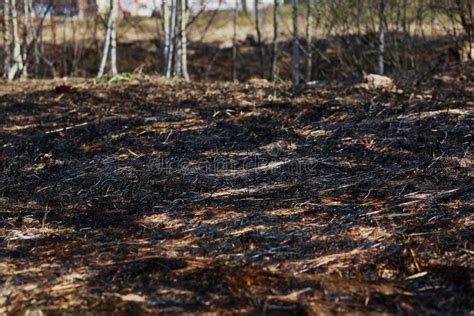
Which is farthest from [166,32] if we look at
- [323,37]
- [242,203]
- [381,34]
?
[242,203]

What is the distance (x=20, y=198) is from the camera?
3.79m

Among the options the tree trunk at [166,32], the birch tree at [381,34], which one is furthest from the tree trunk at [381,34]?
the tree trunk at [166,32]

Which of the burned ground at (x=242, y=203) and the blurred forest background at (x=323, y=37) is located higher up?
the blurred forest background at (x=323, y=37)

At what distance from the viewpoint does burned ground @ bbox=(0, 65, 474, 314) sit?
2.33 meters

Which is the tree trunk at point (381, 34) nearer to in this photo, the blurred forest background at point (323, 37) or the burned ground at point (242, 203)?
the blurred forest background at point (323, 37)

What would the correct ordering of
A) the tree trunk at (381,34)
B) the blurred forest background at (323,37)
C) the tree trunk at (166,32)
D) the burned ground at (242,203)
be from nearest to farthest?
the burned ground at (242,203) < the blurred forest background at (323,37) < the tree trunk at (381,34) < the tree trunk at (166,32)

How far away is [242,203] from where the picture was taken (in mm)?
3398

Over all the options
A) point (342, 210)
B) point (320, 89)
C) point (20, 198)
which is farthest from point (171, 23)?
point (342, 210)

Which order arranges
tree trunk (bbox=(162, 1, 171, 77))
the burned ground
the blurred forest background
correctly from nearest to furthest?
the burned ground
the blurred forest background
tree trunk (bbox=(162, 1, 171, 77))

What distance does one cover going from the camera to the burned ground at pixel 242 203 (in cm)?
233

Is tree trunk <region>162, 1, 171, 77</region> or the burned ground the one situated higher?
tree trunk <region>162, 1, 171, 77</region>

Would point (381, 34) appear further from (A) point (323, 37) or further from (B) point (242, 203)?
(B) point (242, 203)

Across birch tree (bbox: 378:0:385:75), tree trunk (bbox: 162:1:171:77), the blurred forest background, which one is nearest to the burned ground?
the blurred forest background

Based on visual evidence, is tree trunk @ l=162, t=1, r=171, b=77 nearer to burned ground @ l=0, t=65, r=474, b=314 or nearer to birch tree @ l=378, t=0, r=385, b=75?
birch tree @ l=378, t=0, r=385, b=75
